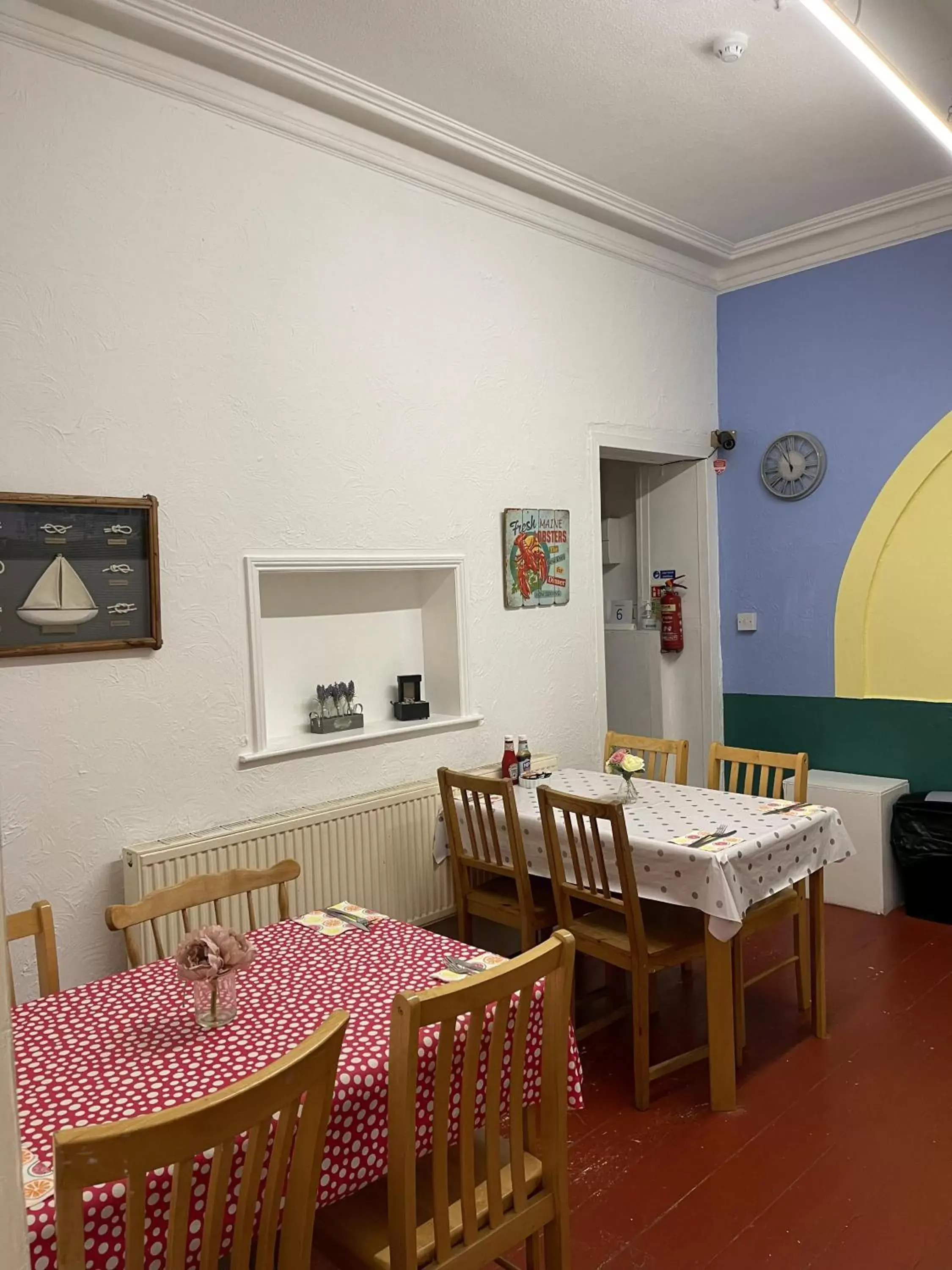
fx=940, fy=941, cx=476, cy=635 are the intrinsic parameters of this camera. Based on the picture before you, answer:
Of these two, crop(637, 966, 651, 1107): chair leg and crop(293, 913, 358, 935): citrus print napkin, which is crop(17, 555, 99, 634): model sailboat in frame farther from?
crop(637, 966, 651, 1107): chair leg

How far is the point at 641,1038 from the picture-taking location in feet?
9.37

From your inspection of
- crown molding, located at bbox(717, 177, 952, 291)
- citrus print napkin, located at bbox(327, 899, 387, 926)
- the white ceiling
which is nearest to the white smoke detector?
the white ceiling

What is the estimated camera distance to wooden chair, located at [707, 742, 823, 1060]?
3.12 m

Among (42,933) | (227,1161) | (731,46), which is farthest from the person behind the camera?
(731,46)

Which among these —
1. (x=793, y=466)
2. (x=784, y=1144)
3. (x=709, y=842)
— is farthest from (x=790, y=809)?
(x=793, y=466)

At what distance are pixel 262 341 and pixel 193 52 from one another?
0.87m

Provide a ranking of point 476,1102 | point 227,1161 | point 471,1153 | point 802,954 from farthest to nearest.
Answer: point 802,954, point 476,1102, point 471,1153, point 227,1161

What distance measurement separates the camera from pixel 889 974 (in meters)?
3.68

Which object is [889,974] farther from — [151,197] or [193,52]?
[193,52]

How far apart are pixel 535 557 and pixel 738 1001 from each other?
6.42 feet

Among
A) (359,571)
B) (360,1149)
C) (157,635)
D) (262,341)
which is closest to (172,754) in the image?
(157,635)

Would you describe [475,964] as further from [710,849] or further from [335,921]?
[710,849]

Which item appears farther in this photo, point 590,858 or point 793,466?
point 793,466

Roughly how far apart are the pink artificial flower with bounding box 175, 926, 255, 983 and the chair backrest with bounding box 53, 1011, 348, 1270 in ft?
1.24
